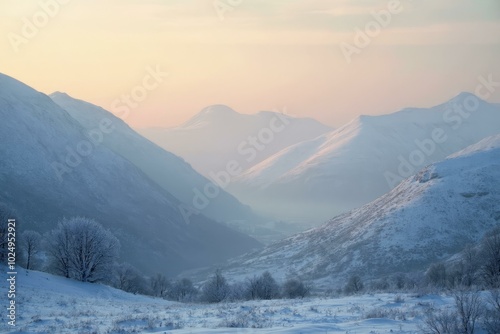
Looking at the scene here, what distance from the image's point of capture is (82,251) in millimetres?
73312

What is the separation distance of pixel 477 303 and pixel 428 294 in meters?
11.5

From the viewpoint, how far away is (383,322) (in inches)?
1021

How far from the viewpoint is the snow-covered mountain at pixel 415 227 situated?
157 meters

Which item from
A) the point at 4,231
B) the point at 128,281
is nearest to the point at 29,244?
the point at 4,231

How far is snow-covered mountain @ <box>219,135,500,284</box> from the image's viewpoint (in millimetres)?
157250

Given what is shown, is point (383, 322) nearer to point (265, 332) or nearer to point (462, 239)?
point (265, 332)

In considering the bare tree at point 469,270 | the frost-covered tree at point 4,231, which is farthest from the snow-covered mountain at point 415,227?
the frost-covered tree at point 4,231

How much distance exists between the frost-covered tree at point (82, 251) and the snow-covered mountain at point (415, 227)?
3646 inches

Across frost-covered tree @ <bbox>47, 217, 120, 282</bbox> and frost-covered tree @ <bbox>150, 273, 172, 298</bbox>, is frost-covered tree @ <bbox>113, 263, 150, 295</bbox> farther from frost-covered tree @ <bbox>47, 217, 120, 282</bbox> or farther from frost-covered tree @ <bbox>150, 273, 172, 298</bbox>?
frost-covered tree @ <bbox>47, 217, 120, 282</bbox>

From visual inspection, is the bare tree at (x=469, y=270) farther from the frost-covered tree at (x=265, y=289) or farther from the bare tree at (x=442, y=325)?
the frost-covered tree at (x=265, y=289)

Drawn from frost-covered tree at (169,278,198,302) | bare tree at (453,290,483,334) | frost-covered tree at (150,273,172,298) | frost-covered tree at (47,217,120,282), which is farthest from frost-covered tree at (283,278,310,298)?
bare tree at (453,290,483,334)

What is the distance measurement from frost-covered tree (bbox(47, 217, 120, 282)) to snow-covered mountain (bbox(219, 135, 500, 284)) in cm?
9262

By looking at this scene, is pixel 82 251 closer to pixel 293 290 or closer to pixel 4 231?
pixel 4 231

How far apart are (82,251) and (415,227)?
116 metres
